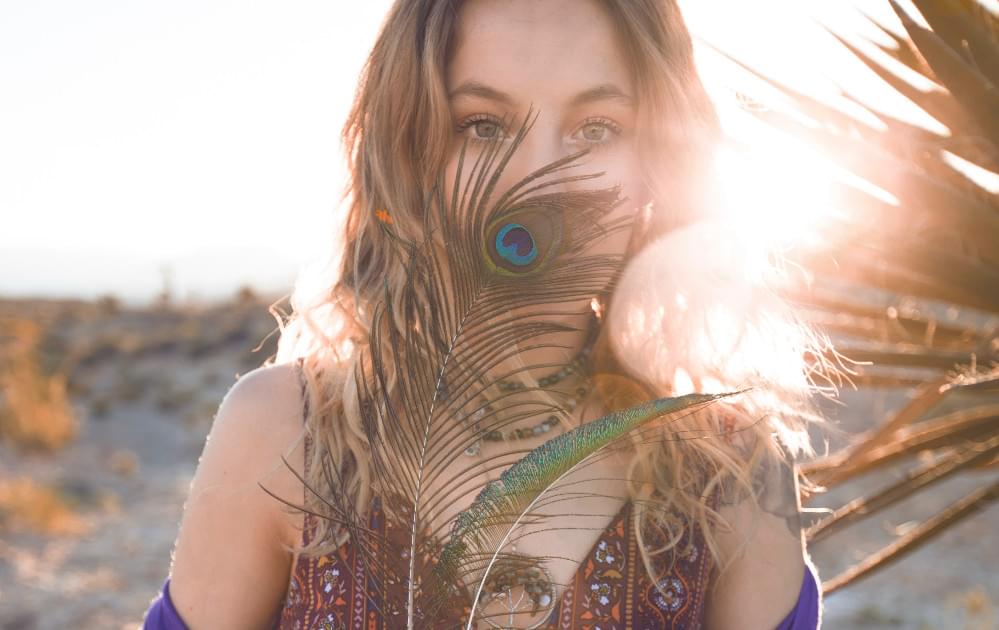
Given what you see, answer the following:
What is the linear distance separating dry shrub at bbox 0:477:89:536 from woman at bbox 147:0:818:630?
24.8 ft

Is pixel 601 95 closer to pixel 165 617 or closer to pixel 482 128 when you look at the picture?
pixel 482 128

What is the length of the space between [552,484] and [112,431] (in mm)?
13521

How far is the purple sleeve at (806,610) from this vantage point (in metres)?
1.49

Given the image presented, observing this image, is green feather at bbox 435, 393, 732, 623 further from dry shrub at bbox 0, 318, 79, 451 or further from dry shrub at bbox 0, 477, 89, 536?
dry shrub at bbox 0, 318, 79, 451

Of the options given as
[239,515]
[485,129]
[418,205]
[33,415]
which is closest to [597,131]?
[485,129]

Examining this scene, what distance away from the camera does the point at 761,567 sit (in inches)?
59.7

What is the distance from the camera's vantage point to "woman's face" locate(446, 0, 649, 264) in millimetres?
→ 1367

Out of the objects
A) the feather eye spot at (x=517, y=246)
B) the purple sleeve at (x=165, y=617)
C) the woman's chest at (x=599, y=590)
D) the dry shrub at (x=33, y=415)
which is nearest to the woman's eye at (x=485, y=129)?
the feather eye spot at (x=517, y=246)

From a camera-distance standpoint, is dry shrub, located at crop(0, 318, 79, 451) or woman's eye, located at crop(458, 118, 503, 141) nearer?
woman's eye, located at crop(458, 118, 503, 141)

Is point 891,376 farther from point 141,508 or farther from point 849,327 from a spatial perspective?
point 141,508

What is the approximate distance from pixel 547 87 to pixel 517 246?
34cm

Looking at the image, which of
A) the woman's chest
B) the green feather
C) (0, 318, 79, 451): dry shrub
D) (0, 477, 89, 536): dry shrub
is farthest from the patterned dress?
(0, 318, 79, 451): dry shrub

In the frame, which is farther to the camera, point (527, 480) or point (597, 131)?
point (597, 131)

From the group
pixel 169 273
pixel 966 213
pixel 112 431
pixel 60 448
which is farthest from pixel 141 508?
pixel 169 273
